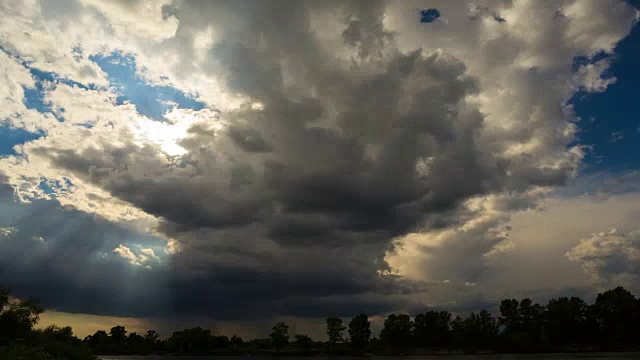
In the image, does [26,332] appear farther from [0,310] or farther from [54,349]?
[54,349]

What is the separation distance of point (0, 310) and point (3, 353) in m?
53.5

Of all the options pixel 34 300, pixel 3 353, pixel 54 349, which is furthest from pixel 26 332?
pixel 3 353

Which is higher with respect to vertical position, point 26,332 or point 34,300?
point 34,300

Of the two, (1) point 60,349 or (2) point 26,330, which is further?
(2) point 26,330

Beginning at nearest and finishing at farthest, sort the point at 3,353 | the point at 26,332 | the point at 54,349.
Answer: the point at 3,353 < the point at 54,349 < the point at 26,332

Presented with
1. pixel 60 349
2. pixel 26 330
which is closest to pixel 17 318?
pixel 26 330

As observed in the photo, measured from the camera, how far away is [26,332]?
102750 mm

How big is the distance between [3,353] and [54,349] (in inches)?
1244

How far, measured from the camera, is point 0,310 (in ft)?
338

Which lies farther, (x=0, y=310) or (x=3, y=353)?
(x=0, y=310)

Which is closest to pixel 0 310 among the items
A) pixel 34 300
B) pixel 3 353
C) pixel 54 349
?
pixel 34 300

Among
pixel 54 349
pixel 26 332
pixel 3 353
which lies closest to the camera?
pixel 3 353

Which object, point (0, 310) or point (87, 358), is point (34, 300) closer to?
point (0, 310)

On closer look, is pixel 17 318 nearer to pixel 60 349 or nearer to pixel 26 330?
pixel 26 330
